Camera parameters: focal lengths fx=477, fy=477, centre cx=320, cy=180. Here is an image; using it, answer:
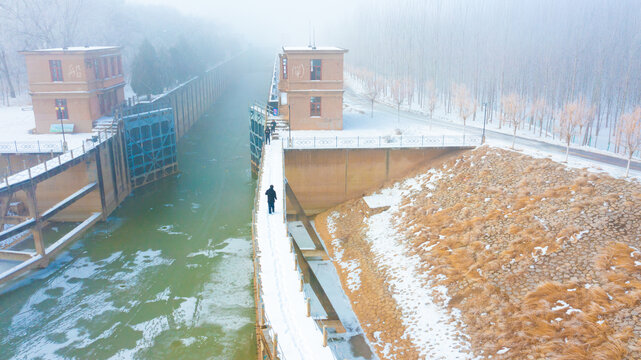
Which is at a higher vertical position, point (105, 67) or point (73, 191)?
point (105, 67)

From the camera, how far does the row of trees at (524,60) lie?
45188mm

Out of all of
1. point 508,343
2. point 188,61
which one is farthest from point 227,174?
point 188,61

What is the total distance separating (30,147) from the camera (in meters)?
31.2

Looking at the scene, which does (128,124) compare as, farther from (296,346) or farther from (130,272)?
(296,346)

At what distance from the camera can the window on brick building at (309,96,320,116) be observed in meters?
36.2

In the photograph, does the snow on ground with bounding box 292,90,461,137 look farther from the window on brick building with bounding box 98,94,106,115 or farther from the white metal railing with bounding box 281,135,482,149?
the window on brick building with bounding box 98,94,106,115

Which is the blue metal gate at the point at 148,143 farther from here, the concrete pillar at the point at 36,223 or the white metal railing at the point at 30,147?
the concrete pillar at the point at 36,223

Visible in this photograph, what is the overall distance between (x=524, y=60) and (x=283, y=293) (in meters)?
49.2

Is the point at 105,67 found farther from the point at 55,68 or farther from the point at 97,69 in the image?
the point at 55,68

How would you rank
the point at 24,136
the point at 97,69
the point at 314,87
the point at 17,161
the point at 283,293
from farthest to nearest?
the point at 97,69
the point at 314,87
the point at 24,136
the point at 17,161
the point at 283,293

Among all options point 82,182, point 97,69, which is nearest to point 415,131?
point 82,182

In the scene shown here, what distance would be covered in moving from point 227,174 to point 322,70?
40.9 feet

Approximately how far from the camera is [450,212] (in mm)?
25141

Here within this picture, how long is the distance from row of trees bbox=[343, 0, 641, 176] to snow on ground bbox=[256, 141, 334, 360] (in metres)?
22.7
